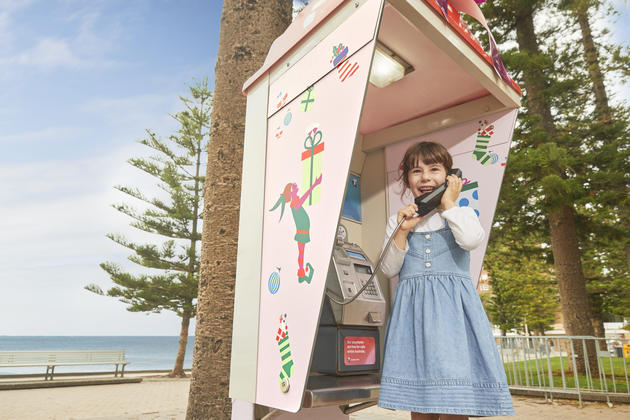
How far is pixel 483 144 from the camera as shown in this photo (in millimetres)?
2490

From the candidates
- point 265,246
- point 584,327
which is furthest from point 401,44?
point 584,327

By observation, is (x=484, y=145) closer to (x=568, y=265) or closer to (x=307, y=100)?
(x=307, y=100)

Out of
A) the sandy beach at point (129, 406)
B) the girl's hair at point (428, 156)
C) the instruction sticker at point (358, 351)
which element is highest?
the girl's hair at point (428, 156)

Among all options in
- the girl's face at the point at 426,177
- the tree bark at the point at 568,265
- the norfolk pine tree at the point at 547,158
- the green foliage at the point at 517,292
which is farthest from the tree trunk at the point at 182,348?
the girl's face at the point at 426,177

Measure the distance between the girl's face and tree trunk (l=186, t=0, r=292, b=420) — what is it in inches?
58.1

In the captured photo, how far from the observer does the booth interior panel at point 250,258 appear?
1.92 metres

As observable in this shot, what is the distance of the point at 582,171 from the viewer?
752cm

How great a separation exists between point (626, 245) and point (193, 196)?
1210 centimetres

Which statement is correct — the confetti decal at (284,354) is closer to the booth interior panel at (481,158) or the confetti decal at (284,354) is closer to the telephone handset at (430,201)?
the telephone handset at (430,201)

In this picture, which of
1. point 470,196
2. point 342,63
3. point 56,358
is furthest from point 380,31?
point 56,358

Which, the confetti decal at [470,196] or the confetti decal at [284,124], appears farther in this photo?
the confetti decal at [470,196]

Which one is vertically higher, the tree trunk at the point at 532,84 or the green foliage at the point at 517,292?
the tree trunk at the point at 532,84

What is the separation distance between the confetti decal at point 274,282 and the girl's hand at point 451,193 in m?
0.76

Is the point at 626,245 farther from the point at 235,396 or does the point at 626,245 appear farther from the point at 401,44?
the point at 235,396
